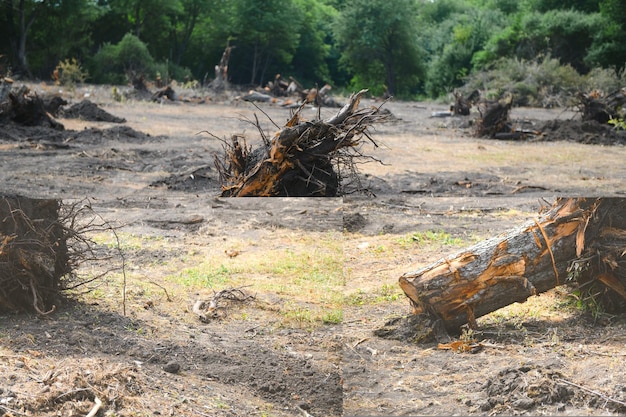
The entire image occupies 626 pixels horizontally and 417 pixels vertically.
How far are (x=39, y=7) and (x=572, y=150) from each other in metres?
16.5

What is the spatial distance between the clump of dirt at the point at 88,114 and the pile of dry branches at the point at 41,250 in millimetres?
10601

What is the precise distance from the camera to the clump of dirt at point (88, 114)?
43.2 feet

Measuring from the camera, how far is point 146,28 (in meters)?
22.8

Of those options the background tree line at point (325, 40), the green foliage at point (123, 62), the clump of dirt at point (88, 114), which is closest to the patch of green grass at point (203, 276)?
the clump of dirt at point (88, 114)

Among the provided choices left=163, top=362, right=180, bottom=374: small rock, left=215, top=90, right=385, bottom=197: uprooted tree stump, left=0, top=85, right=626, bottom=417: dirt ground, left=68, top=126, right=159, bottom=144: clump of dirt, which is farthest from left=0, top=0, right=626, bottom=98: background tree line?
left=163, top=362, right=180, bottom=374: small rock

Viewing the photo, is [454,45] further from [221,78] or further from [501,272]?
[501,272]

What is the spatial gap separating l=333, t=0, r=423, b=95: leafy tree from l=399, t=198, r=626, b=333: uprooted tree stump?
13.0 m

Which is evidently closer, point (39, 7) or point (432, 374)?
point (432, 374)

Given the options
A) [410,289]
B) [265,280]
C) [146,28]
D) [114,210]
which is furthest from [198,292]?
[146,28]

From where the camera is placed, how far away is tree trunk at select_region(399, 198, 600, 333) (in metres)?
2.20

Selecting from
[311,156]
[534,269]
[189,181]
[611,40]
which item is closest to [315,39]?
[189,181]

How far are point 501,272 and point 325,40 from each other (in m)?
15.4

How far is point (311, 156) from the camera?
3.43 meters

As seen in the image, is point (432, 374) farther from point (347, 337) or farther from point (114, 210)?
point (114, 210)
